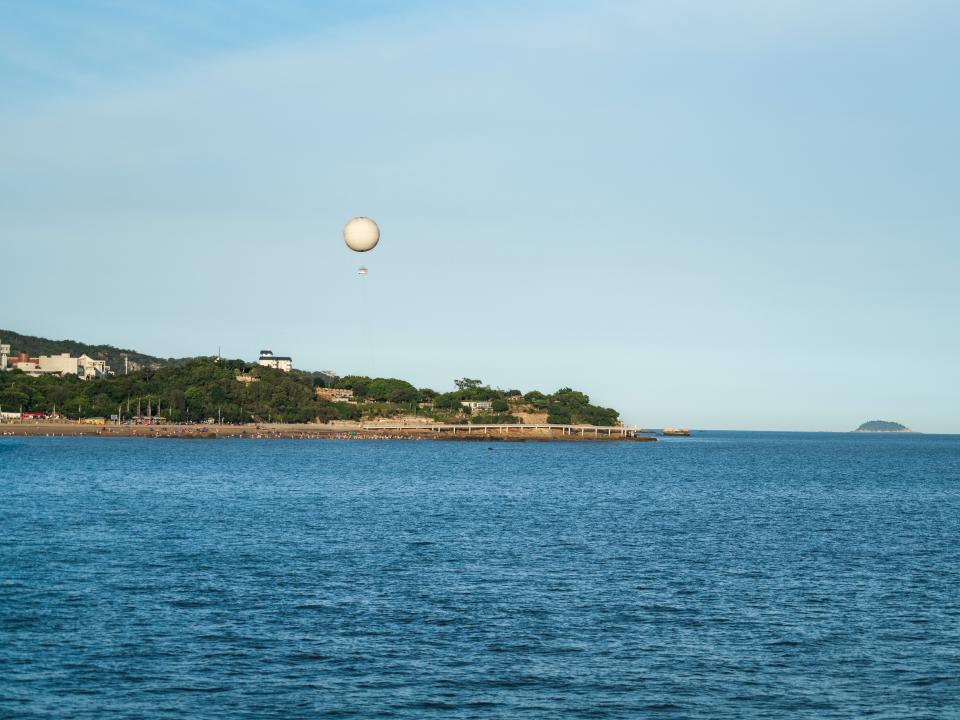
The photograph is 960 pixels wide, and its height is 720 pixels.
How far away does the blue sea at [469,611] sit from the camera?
2494 cm

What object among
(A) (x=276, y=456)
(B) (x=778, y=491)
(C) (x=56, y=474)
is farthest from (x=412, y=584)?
(A) (x=276, y=456)

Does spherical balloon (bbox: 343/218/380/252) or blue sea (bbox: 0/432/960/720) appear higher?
spherical balloon (bbox: 343/218/380/252)

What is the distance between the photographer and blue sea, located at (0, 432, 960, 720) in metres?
24.9

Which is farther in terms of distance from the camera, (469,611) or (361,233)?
(361,233)

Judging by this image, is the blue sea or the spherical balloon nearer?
the blue sea

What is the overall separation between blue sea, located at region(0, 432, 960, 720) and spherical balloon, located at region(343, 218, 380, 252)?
48.5 ft

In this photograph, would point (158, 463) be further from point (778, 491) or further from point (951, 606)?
point (951, 606)

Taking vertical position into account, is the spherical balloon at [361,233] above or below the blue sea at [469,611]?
above

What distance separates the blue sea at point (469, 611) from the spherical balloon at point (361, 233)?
48.5ft

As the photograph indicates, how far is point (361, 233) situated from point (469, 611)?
1007 inches

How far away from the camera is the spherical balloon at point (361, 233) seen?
2152 inches

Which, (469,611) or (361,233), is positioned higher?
(361,233)

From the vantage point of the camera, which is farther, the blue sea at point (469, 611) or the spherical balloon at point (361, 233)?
the spherical balloon at point (361, 233)

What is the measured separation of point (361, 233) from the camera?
179ft
